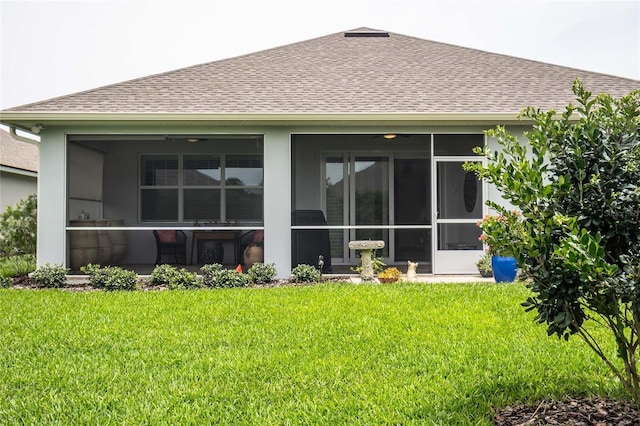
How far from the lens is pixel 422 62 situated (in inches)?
485

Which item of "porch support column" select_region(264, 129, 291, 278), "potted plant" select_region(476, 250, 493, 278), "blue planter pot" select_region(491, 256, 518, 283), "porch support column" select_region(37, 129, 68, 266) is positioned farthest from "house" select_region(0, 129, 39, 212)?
"blue planter pot" select_region(491, 256, 518, 283)

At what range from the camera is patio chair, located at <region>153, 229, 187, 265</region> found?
35.2 feet

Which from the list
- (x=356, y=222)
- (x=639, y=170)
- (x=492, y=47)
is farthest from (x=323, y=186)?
(x=492, y=47)

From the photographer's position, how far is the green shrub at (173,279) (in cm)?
770

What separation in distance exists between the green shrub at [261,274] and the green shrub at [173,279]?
37.4 inches

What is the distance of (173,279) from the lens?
7746 mm

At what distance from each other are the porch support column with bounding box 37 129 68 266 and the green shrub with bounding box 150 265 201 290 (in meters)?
1.80

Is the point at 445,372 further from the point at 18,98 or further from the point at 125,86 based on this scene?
the point at 18,98

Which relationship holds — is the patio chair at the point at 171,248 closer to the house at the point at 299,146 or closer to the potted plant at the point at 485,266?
the house at the point at 299,146

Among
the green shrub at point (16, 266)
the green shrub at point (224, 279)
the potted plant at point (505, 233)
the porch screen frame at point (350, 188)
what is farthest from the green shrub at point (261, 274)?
the potted plant at point (505, 233)

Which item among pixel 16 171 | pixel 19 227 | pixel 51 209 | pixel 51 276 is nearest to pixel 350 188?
pixel 51 209

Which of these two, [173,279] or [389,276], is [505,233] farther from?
[173,279]

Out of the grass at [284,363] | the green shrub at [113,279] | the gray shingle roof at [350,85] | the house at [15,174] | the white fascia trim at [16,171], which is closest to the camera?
the grass at [284,363]

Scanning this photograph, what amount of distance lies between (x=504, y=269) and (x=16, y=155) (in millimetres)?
16349
